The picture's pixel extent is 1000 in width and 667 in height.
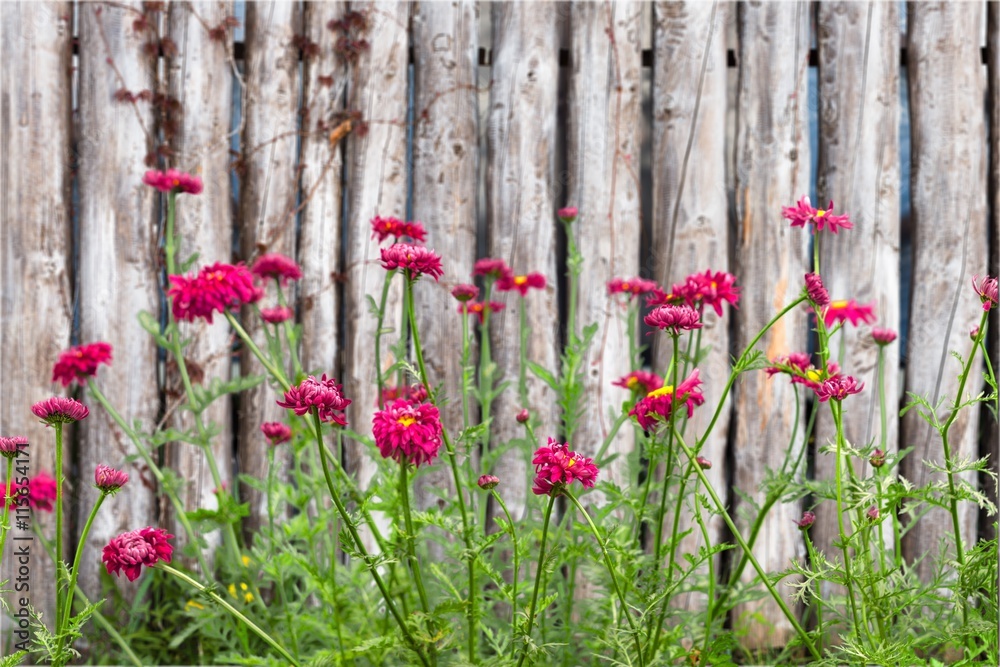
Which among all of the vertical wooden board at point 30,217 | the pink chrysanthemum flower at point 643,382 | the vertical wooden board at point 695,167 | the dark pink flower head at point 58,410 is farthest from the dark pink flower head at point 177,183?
the vertical wooden board at point 695,167

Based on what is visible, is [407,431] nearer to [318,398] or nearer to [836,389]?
[318,398]

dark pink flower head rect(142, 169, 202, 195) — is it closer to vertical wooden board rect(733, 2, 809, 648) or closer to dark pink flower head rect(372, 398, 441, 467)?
dark pink flower head rect(372, 398, 441, 467)

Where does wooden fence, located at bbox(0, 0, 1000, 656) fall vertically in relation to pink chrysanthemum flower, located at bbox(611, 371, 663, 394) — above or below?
above

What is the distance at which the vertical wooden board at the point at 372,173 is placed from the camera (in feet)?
7.61

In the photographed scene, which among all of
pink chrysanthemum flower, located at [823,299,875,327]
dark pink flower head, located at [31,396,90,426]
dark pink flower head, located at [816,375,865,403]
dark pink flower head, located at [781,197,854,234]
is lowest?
dark pink flower head, located at [31,396,90,426]

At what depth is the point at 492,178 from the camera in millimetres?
2334

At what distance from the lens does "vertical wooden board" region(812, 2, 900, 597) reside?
2.33 metres

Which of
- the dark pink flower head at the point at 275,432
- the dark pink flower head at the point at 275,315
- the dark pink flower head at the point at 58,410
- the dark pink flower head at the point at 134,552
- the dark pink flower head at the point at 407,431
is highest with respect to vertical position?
the dark pink flower head at the point at 275,315

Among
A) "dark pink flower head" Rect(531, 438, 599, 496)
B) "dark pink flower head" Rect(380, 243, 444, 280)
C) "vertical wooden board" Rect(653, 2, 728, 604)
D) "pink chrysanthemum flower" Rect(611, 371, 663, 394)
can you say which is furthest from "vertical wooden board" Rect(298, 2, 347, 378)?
"dark pink flower head" Rect(531, 438, 599, 496)

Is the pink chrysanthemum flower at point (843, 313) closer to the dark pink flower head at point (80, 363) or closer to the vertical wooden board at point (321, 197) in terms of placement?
the vertical wooden board at point (321, 197)


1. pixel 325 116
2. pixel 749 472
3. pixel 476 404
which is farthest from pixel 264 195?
pixel 749 472

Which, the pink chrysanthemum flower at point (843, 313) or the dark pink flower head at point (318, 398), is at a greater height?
the pink chrysanthemum flower at point (843, 313)

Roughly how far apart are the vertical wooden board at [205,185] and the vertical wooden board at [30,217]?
326 mm

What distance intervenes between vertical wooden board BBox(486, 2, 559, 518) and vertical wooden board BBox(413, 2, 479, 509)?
0.08 m
